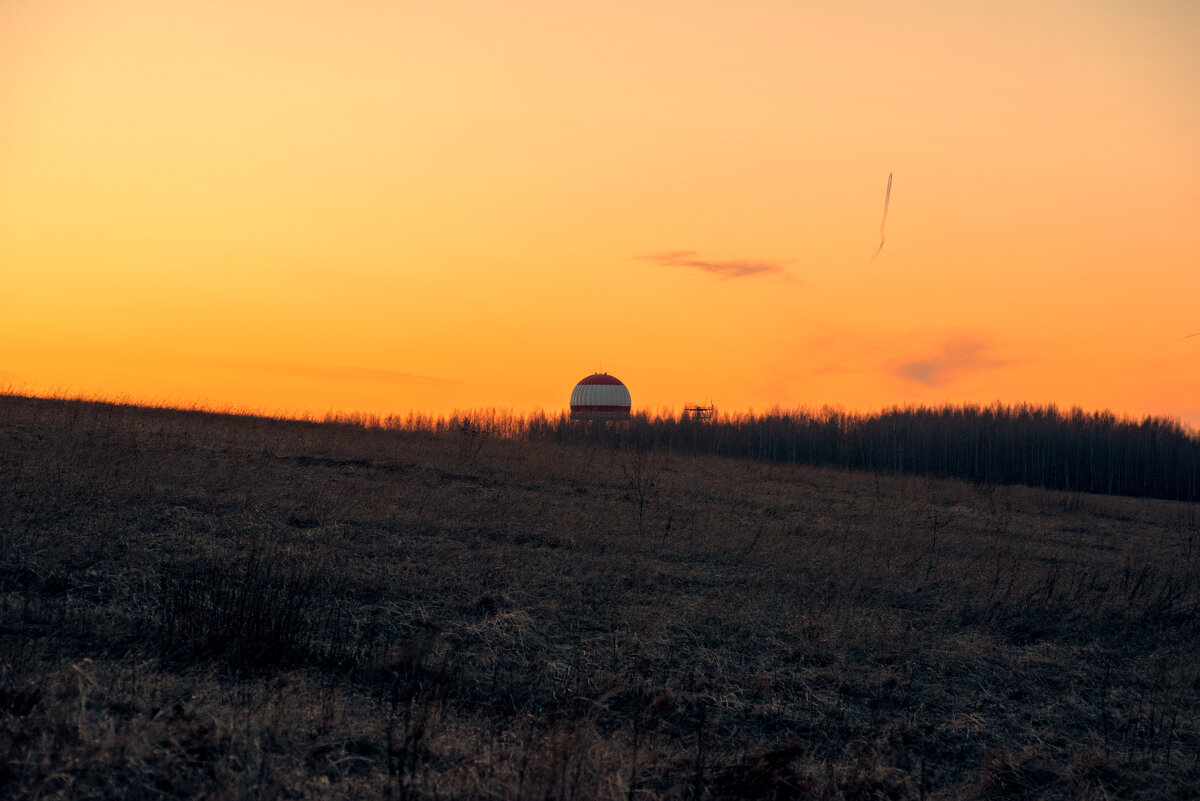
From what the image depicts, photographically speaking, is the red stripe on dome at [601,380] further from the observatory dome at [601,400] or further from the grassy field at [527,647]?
the grassy field at [527,647]

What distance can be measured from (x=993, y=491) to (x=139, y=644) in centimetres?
2832

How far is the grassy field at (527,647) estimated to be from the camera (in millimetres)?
5598

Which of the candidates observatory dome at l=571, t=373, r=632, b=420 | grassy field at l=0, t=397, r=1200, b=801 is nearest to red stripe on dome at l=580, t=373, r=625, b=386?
observatory dome at l=571, t=373, r=632, b=420

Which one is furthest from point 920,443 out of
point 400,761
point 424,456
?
point 400,761

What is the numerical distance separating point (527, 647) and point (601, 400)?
158ft

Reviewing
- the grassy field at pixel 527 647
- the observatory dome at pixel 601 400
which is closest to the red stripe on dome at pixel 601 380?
the observatory dome at pixel 601 400

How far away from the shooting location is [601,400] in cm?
5700

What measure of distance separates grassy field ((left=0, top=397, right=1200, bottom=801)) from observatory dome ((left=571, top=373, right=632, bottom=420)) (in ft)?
122

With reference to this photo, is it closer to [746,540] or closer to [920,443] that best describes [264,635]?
[746,540]

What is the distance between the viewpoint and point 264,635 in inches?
315

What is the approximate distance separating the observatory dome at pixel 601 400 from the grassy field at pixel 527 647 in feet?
122

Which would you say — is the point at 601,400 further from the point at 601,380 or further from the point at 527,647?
the point at 527,647

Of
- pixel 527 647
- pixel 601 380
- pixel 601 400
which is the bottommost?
pixel 527 647

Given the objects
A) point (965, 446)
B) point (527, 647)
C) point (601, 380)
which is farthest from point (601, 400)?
point (527, 647)
